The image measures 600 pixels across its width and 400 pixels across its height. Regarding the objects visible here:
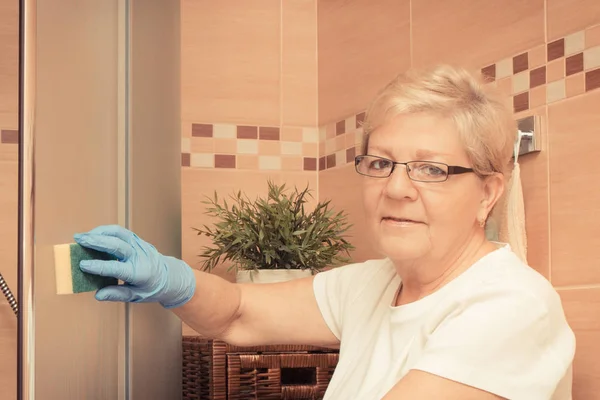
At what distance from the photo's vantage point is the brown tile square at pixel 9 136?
0.86 metres

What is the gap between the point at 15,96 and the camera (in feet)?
2.85

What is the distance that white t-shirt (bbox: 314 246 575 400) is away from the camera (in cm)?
108

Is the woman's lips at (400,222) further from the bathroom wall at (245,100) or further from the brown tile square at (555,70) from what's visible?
the bathroom wall at (245,100)

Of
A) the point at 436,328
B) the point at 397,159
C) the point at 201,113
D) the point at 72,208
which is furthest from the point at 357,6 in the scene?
the point at 72,208

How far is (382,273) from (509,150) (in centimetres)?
32

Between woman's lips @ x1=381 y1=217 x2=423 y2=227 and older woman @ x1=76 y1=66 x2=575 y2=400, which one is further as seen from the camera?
woman's lips @ x1=381 y1=217 x2=423 y2=227

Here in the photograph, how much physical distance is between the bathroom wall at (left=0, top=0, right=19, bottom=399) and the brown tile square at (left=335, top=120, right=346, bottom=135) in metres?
1.38

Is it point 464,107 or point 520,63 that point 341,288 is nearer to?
point 464,107

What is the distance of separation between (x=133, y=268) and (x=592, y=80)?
85 cm

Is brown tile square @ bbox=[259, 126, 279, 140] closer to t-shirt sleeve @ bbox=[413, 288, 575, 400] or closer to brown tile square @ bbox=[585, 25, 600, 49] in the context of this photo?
brown tile square @ bbox=[585, 25, 600, 49]

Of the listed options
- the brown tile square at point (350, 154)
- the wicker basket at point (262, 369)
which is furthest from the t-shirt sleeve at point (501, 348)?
the brown tile square at point (350, 154)

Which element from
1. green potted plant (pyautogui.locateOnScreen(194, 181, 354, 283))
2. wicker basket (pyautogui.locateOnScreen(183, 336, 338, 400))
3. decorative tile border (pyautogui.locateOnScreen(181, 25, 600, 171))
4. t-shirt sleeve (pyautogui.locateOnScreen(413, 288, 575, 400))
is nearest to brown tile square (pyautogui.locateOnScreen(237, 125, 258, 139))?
decorative tile border (pyautogui.locateOnScreen(181, 25, 600, 171))

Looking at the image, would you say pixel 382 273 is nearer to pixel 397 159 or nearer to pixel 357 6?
pixel 397 159

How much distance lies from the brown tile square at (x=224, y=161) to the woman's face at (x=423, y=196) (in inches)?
A: 40.4
